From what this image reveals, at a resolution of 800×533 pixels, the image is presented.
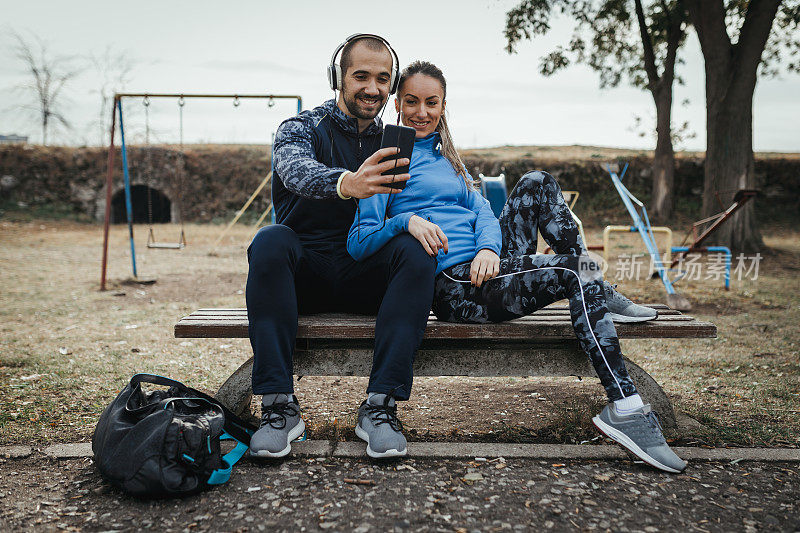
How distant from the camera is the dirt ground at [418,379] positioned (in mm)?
3139

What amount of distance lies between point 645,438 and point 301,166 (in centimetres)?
173

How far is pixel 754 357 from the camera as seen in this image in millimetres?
4785

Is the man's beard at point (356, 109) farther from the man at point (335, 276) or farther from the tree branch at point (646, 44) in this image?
the tree branch at point (646, 44)

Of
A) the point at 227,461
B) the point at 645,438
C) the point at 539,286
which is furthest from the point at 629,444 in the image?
the point at 227,461

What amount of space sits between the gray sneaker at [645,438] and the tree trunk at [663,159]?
13611 mm

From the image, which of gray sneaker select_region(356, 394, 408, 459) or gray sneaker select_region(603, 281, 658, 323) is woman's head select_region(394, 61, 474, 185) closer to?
gray sneaker select_region(603, 281, 658, 323)

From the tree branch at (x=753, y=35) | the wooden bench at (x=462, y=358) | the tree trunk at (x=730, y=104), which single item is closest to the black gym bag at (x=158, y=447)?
the wooden bench at (x=462, y=358)

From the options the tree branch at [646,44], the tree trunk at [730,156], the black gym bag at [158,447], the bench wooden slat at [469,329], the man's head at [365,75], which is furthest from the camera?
the tree branch at [646,44]

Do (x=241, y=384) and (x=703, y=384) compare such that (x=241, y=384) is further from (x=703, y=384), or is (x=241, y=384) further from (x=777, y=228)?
(x=777, y=228)

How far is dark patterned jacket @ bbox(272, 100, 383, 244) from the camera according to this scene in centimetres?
277

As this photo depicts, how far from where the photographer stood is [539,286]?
2629 millimetres

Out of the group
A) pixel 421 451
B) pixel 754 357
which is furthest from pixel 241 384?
pixel 754 357

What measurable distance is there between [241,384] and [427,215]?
3.75ft

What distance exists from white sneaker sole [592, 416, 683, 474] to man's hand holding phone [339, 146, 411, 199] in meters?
1.26
